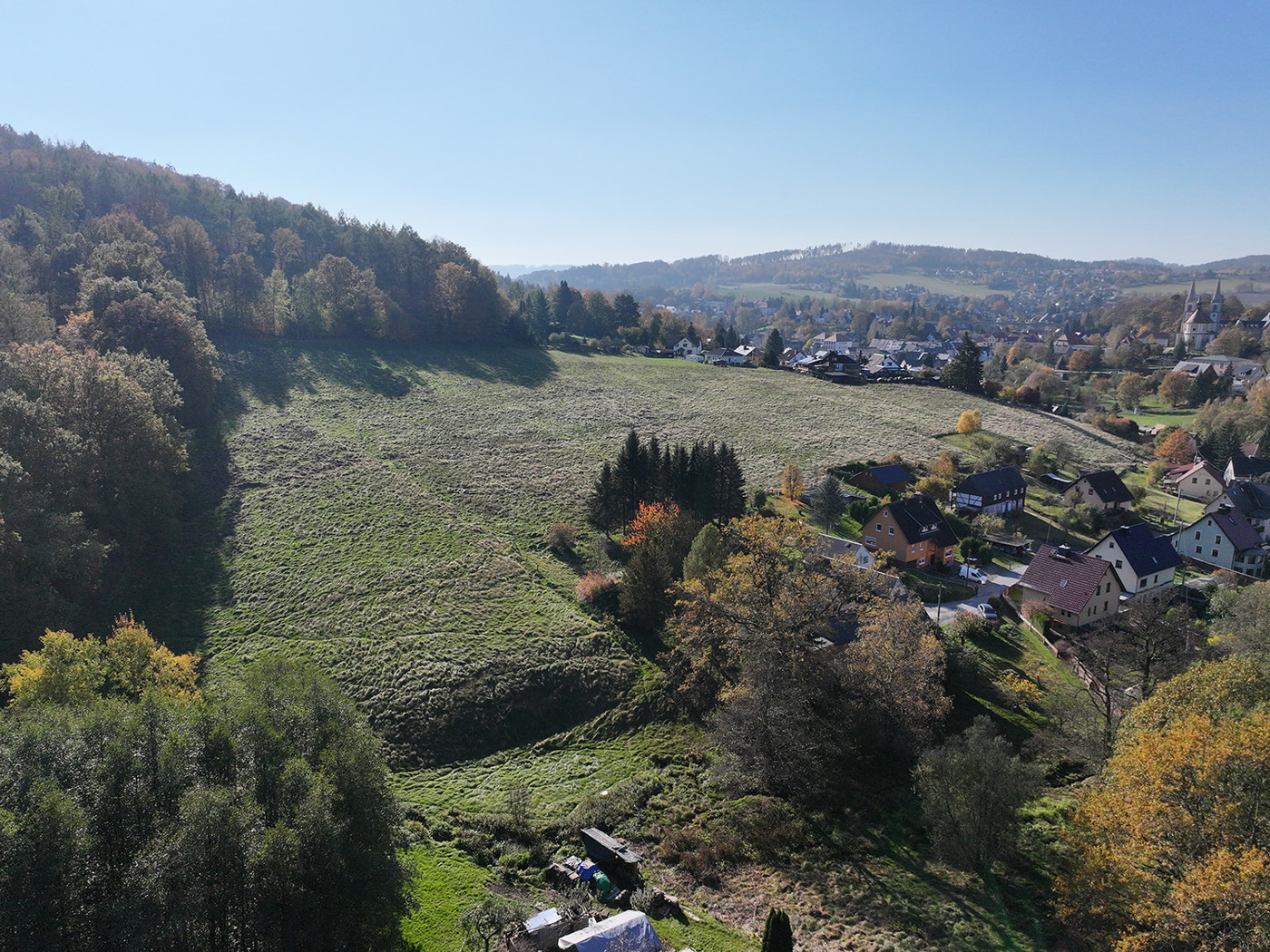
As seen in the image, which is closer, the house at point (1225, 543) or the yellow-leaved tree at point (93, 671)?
the yellow-leaved tree at point (93, 671)

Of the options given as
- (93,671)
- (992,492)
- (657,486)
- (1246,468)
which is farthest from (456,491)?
(1246,468)

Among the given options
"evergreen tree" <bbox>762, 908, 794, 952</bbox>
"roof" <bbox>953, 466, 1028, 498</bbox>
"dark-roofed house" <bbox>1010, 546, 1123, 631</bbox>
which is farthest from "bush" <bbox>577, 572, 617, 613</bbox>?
"roof" <bbox>953, 466, 1028, 498</bbox>

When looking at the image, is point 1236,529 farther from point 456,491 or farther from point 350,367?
point 350,367

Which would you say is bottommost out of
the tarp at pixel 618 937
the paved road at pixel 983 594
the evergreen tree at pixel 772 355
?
the paved road at pixel 983 594

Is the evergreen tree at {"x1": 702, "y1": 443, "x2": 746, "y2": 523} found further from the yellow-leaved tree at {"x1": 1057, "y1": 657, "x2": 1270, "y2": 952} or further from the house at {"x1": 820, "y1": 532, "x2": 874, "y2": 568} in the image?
the yellow-leaved tree at {"x1": 1057, "y1": 657, "x2": 1270, "y2": 952}

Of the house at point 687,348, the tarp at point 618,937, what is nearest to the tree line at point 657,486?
the tarp at point 618,937

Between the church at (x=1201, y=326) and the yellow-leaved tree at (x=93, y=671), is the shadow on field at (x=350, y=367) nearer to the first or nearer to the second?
the yellow-leaved tree at (x=93, y=671)

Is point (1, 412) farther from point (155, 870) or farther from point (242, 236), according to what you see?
point (242, 236)
